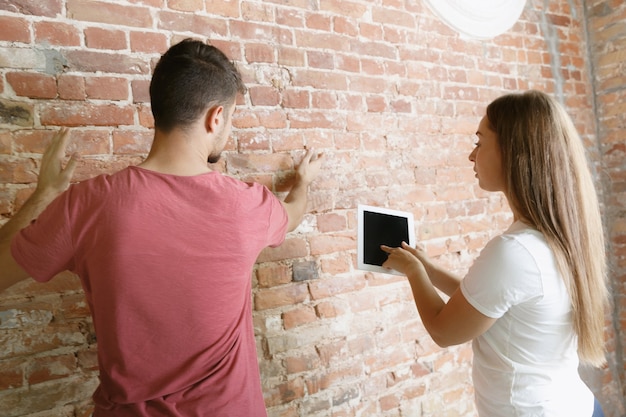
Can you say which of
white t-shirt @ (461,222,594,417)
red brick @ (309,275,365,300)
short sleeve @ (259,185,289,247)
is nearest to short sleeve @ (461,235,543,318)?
white t-shirt @ (461,222,594,417)

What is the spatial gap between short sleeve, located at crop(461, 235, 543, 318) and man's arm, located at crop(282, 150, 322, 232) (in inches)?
24.6

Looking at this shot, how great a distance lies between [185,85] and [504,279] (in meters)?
0.98

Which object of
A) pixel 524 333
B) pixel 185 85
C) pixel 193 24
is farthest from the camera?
pixel 193 24

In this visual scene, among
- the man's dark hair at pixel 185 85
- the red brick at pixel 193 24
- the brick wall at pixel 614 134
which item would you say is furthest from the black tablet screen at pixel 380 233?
the brick wall at pixel 614 134

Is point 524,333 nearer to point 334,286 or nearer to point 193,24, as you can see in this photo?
point 334,286

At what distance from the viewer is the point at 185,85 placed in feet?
4.08

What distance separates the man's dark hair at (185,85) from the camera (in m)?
1.25

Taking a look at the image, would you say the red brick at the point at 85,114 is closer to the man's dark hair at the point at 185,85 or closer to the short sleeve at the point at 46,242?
the man's dark hair at the point at 185,85

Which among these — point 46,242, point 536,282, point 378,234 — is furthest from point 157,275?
point 536,282

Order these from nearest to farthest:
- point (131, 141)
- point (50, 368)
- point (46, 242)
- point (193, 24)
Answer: point (46, 242) < point (50, 368) < point (131, 141) < point (193, 24)

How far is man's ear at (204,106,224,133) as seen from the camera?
50.9 inches

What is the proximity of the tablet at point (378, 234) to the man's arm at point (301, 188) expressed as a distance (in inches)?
8.4

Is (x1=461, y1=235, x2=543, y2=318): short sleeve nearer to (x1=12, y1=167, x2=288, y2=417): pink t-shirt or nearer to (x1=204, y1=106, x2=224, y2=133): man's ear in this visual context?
(x1=12, y1=167, x2=288, y2=417): pink t-shirt

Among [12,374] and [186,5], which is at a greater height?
[186,5]
